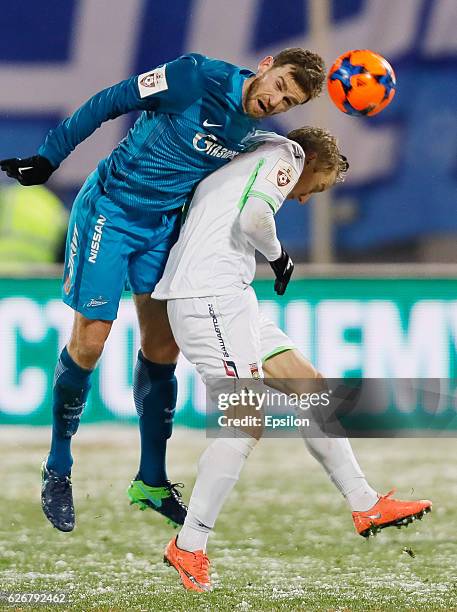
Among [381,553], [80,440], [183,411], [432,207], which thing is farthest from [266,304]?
[381,553]

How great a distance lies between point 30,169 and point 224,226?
0.70 meters

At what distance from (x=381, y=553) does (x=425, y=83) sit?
5315mm

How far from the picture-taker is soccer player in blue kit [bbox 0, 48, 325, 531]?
4.06 metres

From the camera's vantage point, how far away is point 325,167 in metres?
4.29

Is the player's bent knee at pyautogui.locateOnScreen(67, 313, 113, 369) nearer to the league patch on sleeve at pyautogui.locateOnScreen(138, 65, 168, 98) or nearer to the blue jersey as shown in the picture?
the blue jersey

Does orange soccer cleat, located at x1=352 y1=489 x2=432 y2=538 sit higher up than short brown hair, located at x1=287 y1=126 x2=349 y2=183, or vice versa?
short brown hair, located at x1=287 y1=126 x2=349 y2=183

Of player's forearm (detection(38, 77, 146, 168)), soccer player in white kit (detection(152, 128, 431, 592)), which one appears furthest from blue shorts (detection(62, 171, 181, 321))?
player's forearm (detection(38, 77, 146, 168))

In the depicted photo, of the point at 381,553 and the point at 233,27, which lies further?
the point at 233,27

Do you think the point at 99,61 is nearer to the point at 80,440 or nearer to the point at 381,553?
the point at 80,440

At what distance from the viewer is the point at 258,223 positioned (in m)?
4.00

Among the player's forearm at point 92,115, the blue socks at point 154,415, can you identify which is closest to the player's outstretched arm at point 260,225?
the player's forearm at point 92,115

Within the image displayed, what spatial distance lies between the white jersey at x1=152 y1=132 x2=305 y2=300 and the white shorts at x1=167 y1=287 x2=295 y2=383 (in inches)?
1.6

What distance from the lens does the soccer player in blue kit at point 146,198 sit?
13.3ft

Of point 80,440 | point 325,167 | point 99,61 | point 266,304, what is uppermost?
point 325,167
